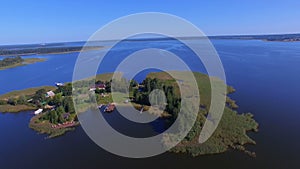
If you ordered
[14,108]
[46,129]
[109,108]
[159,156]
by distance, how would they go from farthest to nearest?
1. [14,108]
2. [109,108]
3. [46,129]
4. [159,156]

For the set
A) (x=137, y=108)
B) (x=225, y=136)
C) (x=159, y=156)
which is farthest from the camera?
(x=137, y=108)

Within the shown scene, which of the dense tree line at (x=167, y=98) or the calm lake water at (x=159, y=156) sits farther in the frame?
the dense tree line at (x=167, y=98)

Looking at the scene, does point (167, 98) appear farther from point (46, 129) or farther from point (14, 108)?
point (14, 108)

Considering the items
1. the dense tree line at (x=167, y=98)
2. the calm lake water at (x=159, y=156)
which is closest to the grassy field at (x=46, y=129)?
the calm lake water at (x=159, y=156)

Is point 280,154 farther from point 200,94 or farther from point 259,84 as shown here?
point 259,84

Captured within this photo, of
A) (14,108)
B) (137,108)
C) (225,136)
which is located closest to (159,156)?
(225,136)

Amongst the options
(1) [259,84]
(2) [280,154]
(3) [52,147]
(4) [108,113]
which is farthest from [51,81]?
(2) [280,154]

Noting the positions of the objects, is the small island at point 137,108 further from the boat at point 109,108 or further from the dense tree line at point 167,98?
the boat at point 109,108

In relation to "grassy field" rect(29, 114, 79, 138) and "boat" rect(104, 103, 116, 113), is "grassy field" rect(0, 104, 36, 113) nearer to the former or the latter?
"grassy field" rect(29, 114, 79, 138)
